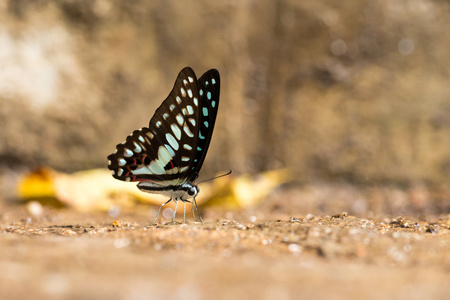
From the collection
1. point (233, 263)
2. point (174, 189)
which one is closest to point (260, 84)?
point (174, 189)

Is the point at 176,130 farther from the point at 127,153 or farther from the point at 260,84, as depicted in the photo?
the point at 260,84

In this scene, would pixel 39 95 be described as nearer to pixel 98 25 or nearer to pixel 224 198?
pixel 98 25

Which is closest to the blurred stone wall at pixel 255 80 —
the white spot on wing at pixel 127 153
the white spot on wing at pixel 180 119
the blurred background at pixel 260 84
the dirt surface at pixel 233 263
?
the blurred background at pixel 260 84

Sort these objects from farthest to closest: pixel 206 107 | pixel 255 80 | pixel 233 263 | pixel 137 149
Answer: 1. pixel 255 80
2. pixel 137 149
3. pixel 206 107
4. pixel 233 263

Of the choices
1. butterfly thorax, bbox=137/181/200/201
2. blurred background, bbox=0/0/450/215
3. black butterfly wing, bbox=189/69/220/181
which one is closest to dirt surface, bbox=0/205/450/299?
butterfly thorax, bbox=137/181/200/201

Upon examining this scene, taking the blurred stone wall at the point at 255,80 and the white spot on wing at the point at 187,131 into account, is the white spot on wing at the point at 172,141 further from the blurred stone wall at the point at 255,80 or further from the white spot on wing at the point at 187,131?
the blurred stone wall at the point at 255,80

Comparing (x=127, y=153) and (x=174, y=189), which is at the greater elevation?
(x=127, y=153)

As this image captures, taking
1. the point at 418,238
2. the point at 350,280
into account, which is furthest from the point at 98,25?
the point at 350,280
